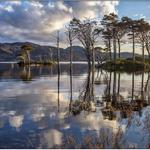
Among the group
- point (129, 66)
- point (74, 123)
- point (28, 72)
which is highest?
point (129, 66)

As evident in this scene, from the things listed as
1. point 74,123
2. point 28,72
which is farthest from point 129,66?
point 74,123

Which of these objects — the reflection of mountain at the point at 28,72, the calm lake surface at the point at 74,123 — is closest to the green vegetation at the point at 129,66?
the reflection of mountain at the point at 28,72

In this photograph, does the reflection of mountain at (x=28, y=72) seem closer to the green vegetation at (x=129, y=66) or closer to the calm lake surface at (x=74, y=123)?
the green vegetation at (x=129, y=66)

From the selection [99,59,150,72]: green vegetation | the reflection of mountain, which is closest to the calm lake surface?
the reflection of mountain

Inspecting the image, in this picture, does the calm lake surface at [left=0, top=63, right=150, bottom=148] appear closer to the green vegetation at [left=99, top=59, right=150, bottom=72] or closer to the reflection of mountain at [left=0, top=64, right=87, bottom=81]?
the reflection of mountain at [left=0, top=64, right=87, bottom=81]

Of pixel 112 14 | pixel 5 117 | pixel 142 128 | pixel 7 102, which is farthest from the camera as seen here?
pixel 112 14

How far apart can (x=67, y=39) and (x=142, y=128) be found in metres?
52.3

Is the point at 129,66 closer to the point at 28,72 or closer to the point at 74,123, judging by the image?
the point at 28,72

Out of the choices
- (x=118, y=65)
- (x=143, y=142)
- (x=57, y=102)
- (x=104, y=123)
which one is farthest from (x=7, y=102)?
(x=118, y=65)

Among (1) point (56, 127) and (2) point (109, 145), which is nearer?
(2) point (109, 145)

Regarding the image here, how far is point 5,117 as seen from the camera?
11.9 meters

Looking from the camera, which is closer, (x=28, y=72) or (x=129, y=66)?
(x=28, y=72)

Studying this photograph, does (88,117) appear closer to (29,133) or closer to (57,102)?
(29,133)

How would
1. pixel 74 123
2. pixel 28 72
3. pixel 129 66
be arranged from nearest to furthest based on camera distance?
pixel 74 123 → pixel 28 72 → pixel 129 66
